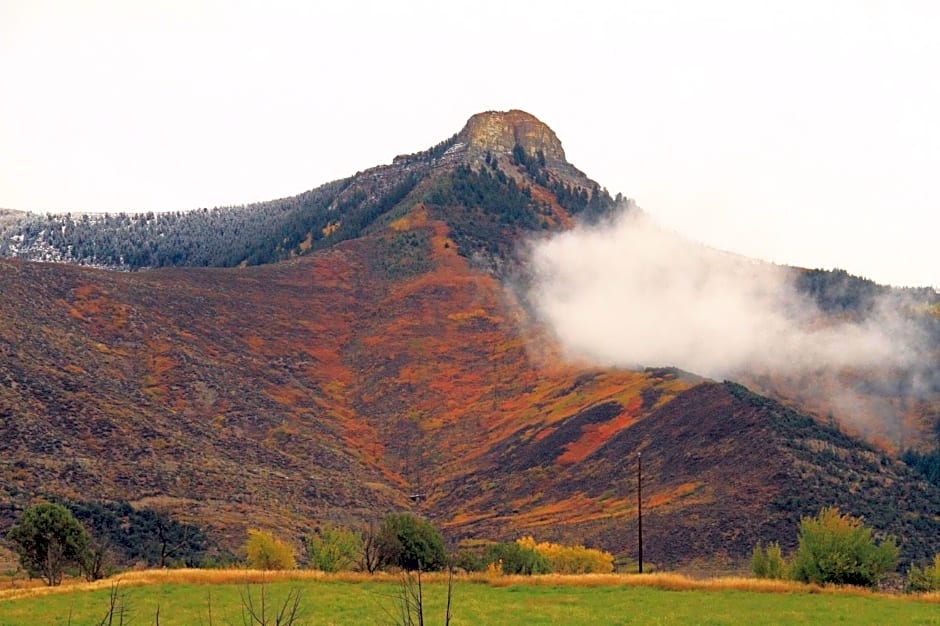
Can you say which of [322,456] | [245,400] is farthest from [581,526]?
[245,400]

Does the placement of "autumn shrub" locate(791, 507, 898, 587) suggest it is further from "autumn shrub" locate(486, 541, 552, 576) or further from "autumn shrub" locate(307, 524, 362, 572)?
"autumn shrub" locate(307, 524, 362, 572)

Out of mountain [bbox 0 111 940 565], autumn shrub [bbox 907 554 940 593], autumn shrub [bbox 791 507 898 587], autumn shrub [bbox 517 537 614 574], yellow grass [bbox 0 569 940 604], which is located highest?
mountain [bbox 0 111 940 565]

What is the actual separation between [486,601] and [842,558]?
56.4 feet

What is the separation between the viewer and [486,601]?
41750mm

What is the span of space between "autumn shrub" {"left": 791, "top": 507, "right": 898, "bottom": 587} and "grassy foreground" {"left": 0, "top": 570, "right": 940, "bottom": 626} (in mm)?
5685

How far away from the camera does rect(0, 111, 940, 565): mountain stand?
9656 centimetres

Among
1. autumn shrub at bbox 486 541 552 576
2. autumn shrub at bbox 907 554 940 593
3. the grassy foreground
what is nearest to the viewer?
the grassy foreground

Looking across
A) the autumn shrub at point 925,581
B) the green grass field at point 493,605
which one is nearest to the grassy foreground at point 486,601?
the green grass field at point 493,605

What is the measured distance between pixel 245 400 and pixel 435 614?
325 ft

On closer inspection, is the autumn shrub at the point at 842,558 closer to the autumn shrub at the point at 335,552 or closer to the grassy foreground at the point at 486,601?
the grassy foreground at the point at 486,601

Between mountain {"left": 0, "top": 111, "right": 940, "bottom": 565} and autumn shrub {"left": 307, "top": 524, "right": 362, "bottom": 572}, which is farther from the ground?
mountain {"left": 0, "top": 111, "right": 940, "bottom": 565}

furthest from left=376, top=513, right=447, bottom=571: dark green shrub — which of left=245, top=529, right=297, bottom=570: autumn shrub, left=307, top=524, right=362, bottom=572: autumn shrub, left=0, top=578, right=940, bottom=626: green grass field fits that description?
left=0, top=578, right=940, bottom=626: green grass field

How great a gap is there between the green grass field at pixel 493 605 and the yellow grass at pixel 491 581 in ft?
1.40

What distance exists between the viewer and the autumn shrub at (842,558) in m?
48.9
